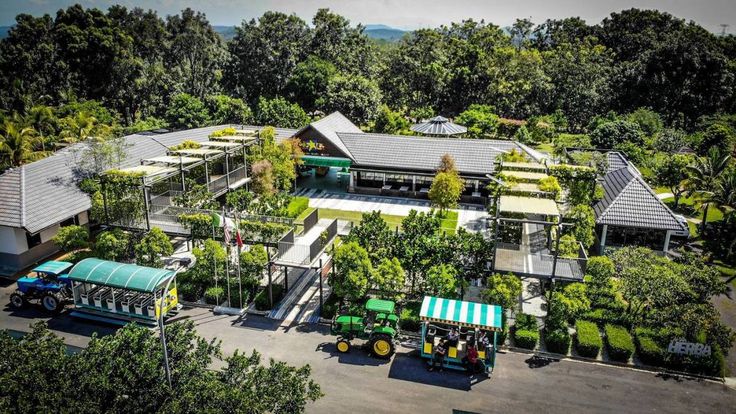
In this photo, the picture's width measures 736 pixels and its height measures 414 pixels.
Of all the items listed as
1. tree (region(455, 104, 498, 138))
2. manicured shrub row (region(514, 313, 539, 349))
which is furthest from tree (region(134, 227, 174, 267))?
tree (region(455, 104, 498, 138))

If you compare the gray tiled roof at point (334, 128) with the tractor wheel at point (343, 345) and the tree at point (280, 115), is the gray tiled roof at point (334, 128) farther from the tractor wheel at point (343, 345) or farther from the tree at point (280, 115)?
the tractor wheel at point (343, 345)

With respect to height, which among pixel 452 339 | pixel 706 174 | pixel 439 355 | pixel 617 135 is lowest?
pixel 439 355

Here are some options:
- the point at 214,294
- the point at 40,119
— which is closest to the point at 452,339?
the point at 214,294

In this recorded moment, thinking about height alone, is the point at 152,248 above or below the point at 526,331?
above

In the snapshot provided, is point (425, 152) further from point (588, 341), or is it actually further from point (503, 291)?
point (588, 341)

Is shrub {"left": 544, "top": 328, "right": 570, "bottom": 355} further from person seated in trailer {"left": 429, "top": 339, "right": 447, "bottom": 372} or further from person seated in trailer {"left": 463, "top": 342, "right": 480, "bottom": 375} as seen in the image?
person seated in trailer {"left": 429, "top": 339, "right": 447, "bottom": 372}

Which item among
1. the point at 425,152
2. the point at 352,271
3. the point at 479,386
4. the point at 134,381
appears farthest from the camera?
the point at 425,152

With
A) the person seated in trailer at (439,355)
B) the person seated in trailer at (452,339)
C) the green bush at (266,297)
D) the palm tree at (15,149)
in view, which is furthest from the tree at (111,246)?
the person seated in trailer at (452,339)

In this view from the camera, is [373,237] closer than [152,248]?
Yes
